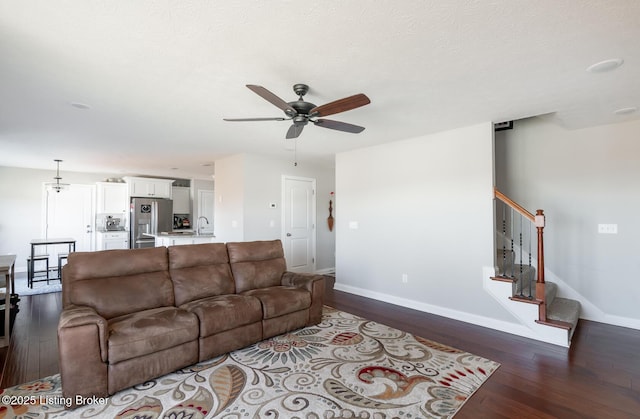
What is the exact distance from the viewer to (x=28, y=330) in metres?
3.41

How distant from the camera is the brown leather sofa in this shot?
2131 mm

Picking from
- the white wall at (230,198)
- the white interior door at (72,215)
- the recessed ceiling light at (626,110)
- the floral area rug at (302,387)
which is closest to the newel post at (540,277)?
the floral area rug at (302,387)

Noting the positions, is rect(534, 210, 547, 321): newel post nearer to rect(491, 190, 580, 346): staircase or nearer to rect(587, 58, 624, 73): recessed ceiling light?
rect(491, 190, 580, 346): staircase

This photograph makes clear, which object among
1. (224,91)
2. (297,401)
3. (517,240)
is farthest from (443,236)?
(224,91)

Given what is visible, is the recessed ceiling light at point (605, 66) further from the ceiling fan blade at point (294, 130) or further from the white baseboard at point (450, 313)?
the white baseboard at point (450, 313)

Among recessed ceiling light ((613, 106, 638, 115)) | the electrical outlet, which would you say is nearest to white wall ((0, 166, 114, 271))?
recessed ceiling light ((613, 106, 638, 115))

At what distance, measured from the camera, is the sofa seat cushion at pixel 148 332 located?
2.22 m

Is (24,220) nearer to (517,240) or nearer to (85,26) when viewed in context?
(85,26)

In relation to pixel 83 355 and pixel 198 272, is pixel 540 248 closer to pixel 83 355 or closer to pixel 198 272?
pixel 198 272

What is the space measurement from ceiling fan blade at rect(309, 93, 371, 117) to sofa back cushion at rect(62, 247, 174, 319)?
2131mm

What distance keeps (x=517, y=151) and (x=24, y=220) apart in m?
9.97

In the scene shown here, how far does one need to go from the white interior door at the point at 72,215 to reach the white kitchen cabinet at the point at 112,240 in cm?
47

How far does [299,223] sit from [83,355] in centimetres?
433

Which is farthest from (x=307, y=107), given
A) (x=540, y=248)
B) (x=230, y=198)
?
(x=230, y=198)
